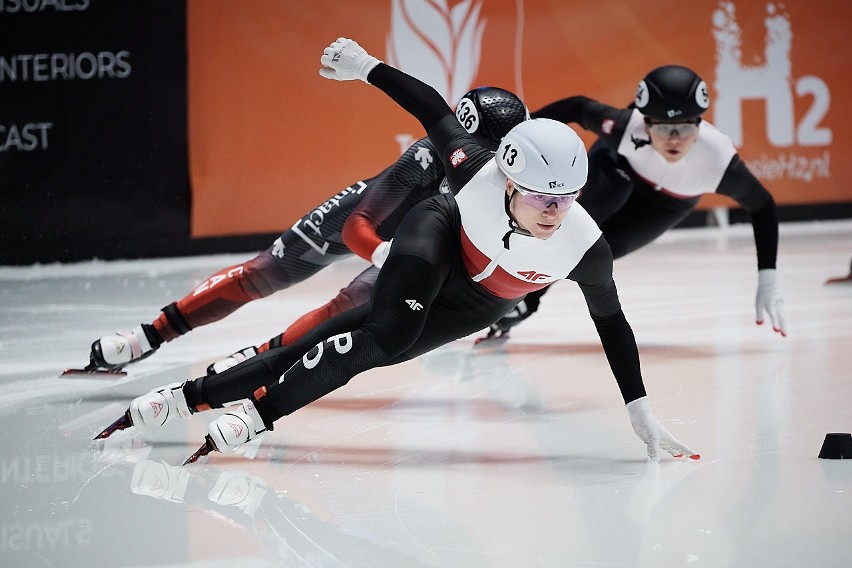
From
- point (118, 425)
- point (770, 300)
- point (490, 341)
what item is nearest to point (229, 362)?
point (118, 425)

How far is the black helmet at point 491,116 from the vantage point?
4.24m

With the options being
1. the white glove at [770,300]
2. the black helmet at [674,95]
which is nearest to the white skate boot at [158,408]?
the black helmet at [674,95]

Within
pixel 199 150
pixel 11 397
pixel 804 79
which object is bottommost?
pixel 11 397

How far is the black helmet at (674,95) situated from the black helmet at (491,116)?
37.2 inches

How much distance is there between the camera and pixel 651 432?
11.8ft

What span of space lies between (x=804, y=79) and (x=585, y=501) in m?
7.36

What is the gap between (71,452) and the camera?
3758 mm

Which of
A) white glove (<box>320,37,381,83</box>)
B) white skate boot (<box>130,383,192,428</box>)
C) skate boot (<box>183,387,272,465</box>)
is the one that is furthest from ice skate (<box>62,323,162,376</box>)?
white glove (<box>320,37,381,83</box>)

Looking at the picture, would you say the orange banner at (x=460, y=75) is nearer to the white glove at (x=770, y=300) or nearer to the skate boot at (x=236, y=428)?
the white glove at (x=770, y=300)

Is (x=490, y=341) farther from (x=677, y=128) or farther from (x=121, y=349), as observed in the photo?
(x=121, y=349)

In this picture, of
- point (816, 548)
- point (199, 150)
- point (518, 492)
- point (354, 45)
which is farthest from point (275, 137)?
point (816, 548)

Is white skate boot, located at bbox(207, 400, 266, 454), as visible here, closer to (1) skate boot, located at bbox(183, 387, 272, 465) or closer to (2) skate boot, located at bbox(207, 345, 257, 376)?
(1) skate boot, located at bbox(183, 387, 272, 465)

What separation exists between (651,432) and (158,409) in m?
1.53

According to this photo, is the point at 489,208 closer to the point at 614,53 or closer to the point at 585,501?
the point at 585,501
